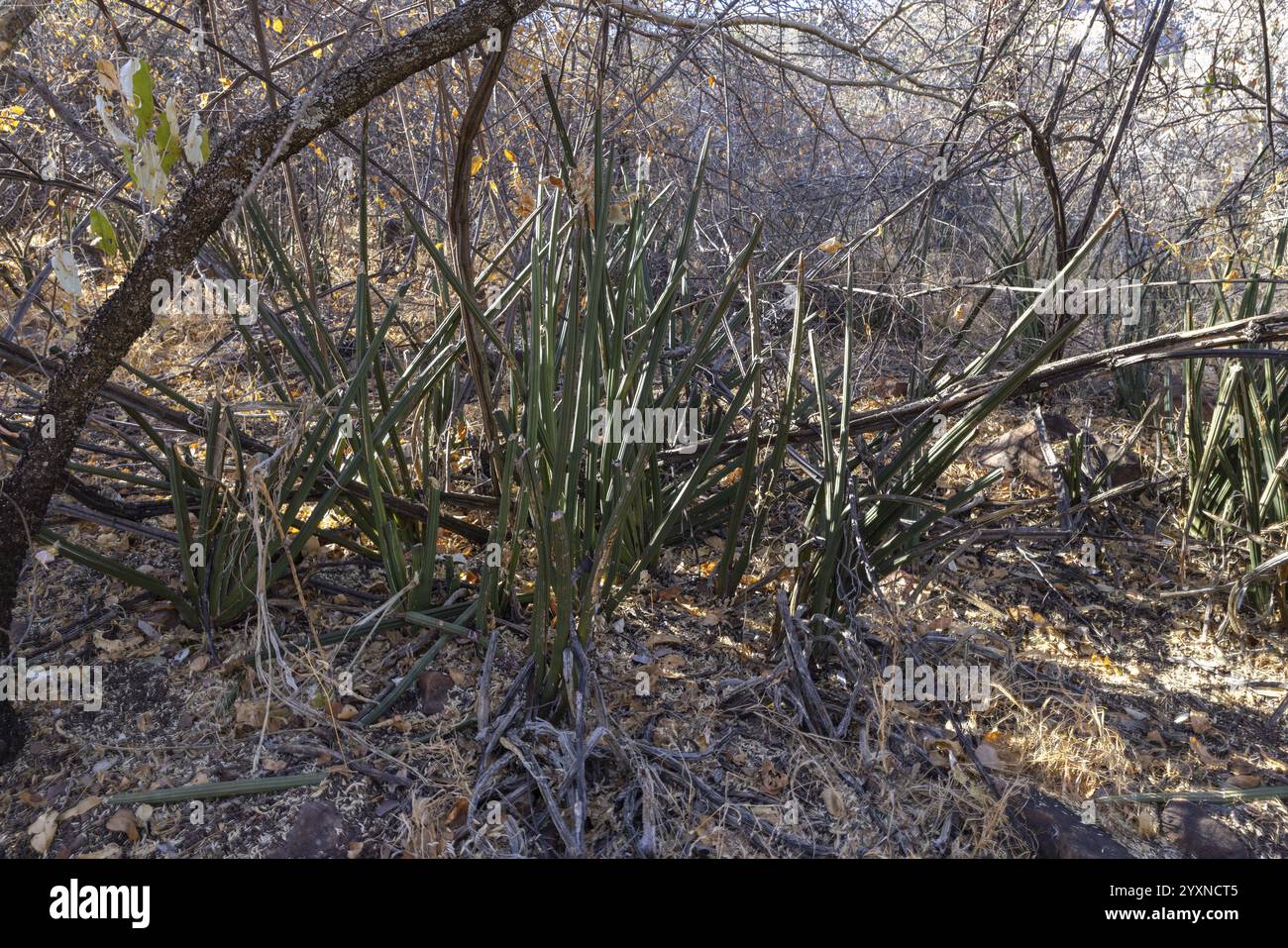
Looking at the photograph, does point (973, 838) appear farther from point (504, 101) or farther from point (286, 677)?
point (504, 101)

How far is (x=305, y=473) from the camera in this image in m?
2.04

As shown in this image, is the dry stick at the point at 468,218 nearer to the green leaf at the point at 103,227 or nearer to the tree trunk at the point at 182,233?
the tree trunk at the point at 182,233

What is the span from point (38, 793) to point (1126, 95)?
3.97m

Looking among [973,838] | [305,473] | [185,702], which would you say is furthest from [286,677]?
[973,838]

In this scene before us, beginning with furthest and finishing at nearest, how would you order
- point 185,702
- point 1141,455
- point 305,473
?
point 1141,455 < point 305,473 < point 185,702

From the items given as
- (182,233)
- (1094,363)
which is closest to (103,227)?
(182,233)

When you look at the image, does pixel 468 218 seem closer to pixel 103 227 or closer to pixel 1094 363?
pixel 103 227

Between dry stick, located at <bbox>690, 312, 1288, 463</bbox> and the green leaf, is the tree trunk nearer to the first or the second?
the green leaf

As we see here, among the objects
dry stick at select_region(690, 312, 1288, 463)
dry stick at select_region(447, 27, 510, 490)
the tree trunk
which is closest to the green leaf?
the tree trunk

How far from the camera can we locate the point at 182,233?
66.2 inches

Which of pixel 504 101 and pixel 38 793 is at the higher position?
pixel 504 101

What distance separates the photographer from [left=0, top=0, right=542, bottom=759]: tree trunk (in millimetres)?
1675

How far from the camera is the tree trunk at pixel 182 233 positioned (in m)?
1.67

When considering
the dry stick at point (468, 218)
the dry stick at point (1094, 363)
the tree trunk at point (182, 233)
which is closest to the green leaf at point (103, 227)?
the tree trunk at point (182, 233)
